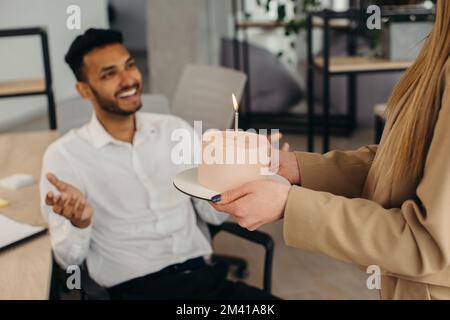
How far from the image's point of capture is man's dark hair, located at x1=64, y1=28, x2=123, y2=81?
183 centimetres

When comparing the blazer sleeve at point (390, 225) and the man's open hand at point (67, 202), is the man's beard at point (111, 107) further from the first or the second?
the blazer sleeve at point (390, 225)

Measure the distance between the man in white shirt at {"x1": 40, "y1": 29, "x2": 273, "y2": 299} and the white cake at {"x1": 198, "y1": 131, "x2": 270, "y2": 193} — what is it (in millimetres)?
942

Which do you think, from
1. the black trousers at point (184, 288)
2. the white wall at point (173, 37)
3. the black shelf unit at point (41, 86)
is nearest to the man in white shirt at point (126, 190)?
the black trousers at point (184, 288)

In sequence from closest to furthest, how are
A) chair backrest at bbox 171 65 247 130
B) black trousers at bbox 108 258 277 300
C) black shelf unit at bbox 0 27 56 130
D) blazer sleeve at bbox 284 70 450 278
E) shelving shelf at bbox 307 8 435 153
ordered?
blazer sleeve at bbox 284 70 450 278
black trousers at bbox 108 258 277 300
chair backrest at bbox 171 65 247 130
black shelf unit at bbox 0 27 56 130
shelving shelf at bbox 307 8 435 153

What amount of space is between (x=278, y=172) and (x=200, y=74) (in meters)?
1.48

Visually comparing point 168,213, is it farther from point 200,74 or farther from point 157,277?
point 200,74

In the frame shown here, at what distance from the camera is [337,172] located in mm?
1071

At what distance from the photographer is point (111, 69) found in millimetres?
1846

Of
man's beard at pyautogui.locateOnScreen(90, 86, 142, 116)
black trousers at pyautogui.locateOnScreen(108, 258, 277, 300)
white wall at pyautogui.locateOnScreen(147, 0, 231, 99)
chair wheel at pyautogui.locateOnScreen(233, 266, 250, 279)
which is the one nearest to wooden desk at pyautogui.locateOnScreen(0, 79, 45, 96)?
man's beard at pyautogui.locateOnScreen(90, 86, 142, 116)

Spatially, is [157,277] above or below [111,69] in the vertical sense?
below

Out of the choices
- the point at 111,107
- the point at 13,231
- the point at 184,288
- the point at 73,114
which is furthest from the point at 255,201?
the point at 73,114

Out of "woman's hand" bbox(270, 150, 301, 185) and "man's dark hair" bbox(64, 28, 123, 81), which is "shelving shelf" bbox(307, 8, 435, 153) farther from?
"woman's hand" bbox(270, 150, 301, 185)

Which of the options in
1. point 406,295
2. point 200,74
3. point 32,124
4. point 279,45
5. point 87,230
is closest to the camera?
point 406,295
